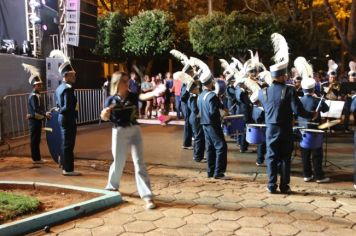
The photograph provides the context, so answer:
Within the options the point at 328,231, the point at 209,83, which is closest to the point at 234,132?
the point at 209,83

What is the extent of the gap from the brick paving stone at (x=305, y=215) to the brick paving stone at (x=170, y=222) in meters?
1.45

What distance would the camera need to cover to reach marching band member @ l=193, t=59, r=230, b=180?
8414 mm

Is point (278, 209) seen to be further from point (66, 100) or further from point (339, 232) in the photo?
point (66, 100)

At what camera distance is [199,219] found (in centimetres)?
618

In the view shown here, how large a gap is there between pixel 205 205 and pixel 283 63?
2.44 metres

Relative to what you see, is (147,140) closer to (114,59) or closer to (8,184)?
(8,184)

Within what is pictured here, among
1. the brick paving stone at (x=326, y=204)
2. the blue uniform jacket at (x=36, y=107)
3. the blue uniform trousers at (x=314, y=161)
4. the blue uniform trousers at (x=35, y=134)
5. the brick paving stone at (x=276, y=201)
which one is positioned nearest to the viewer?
the brick paving stone at (x=326, y=204)

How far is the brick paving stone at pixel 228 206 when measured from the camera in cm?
665

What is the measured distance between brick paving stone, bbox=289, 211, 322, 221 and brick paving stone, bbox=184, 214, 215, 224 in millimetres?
1074

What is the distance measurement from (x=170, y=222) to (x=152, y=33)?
51.8 ft

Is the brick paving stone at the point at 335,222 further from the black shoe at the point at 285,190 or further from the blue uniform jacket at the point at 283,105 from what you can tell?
the blue uniform jacket at the point at 283,105

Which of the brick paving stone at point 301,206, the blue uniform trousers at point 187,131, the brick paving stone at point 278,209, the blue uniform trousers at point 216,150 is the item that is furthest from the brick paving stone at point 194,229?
the blue uniform trousers at point 187,131

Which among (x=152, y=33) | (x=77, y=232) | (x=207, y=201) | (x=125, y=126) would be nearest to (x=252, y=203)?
(x=207, y=201)

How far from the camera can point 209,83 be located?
8594 mm
